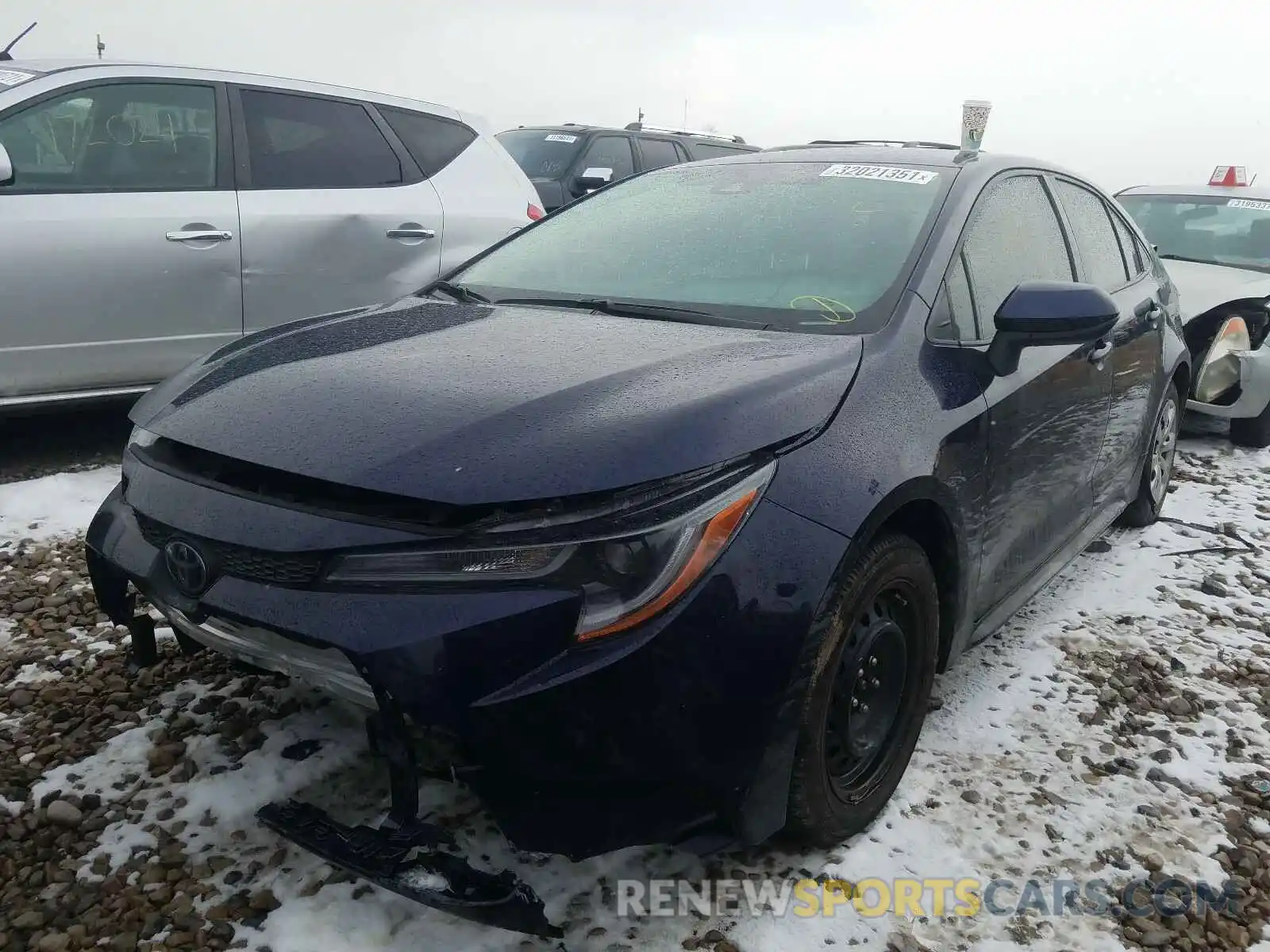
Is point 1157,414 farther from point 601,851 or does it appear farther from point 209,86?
point 209,86

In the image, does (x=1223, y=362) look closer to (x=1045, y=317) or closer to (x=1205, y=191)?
(x=1205, y=191)

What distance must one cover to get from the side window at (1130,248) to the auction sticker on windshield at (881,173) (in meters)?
1.36

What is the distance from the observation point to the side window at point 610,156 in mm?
9180

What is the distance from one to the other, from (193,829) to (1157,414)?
361cm

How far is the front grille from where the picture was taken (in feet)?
5.73

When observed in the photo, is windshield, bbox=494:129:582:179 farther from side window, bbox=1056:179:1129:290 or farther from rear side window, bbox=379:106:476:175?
side window, bbox=1056:179:1129:290

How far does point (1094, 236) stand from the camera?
3527 millimetres

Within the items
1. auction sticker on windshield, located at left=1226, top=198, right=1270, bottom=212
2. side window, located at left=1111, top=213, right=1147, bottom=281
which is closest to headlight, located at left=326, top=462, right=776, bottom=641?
side window, located at left=1111, top=213, right=1147, bottom=281

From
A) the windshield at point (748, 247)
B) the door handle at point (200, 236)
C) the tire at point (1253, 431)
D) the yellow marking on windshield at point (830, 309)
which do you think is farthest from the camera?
the tire at point (1253, 431)

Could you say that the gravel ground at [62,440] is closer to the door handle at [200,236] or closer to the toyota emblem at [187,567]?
the door handle at [200,236]

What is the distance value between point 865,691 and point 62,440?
160 inches

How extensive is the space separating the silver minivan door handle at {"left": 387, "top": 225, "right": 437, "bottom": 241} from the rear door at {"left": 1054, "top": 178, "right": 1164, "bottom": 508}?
9.97 feet

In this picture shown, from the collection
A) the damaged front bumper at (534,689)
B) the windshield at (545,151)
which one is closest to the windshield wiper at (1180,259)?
the windshield at (545,151)

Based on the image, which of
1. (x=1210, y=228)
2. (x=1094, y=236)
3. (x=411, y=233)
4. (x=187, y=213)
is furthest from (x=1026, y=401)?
(x=1210, y=228)
